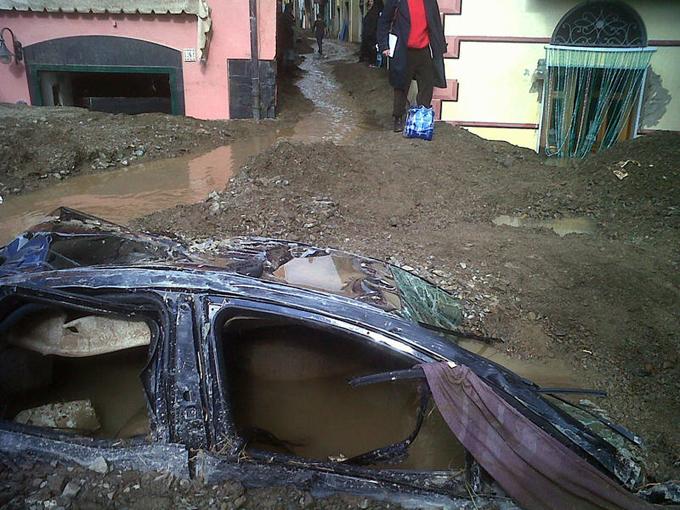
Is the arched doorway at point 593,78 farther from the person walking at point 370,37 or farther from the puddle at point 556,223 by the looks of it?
the person walking at point 370,37

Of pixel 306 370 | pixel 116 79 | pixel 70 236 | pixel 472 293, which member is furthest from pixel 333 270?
pixel 116 79

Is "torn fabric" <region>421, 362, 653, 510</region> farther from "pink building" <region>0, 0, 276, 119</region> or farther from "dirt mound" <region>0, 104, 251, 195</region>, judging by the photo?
"pink building" <region>0, 0, 276, 119</region>

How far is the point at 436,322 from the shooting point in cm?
325

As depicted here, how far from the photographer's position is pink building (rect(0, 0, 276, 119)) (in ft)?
34.4

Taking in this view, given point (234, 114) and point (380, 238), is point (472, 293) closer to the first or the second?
point (380, 238)

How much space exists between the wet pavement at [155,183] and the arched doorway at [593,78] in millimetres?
3554

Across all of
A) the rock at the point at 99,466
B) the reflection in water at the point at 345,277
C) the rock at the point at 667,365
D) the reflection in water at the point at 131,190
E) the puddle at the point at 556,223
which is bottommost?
the rock at the point at 667,365

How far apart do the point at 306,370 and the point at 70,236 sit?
5.36 ft

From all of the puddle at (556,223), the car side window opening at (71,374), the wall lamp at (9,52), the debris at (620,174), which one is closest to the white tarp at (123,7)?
the wall lamp at (9,52)

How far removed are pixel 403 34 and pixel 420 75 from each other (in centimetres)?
75

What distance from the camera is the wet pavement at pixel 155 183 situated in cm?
725

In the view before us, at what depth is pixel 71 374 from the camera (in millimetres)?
3018

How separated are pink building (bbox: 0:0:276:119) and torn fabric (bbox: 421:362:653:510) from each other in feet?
32.6

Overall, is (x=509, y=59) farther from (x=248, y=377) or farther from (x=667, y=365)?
(x=248, y=377)
